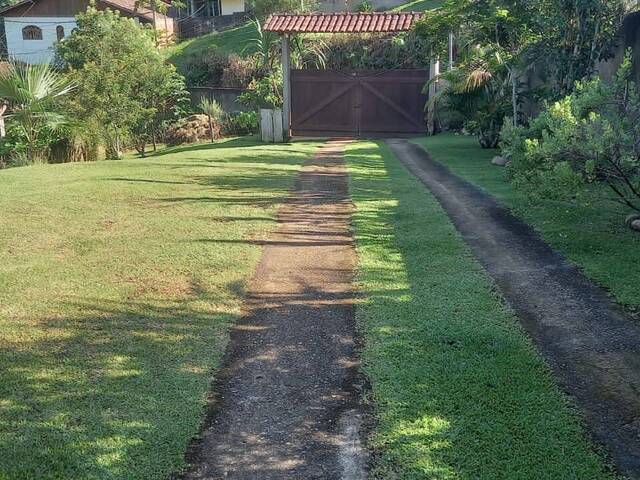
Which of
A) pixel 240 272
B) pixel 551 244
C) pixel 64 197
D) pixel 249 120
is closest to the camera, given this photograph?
pixel 240 272

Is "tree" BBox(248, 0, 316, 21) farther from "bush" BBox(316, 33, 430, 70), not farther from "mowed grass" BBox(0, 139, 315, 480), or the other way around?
"mowed grass" BBox(0, 139, 315, 480)

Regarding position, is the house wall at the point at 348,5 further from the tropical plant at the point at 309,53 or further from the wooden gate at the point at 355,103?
the wooden gate at the point at 355,103

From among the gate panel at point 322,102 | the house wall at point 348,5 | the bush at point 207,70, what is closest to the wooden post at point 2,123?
the gate panel at point 322,102

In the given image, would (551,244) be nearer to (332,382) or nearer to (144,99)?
(332,382)

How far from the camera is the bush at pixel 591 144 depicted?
680 centimetres

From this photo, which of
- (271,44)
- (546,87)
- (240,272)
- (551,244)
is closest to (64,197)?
(240,272)

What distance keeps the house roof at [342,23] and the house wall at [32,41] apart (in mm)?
30799

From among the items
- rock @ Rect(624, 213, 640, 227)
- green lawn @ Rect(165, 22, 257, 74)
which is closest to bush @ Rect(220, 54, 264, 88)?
green lawn @ Rect(165, 22, 257, 74)

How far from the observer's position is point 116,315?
5789 millimetres

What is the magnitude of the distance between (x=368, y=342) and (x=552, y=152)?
305 cm

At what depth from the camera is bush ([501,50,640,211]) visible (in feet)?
22.3

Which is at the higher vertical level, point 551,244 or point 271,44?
point 271,44

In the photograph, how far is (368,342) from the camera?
204 inches

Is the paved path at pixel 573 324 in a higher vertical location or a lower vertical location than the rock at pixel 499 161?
lower
